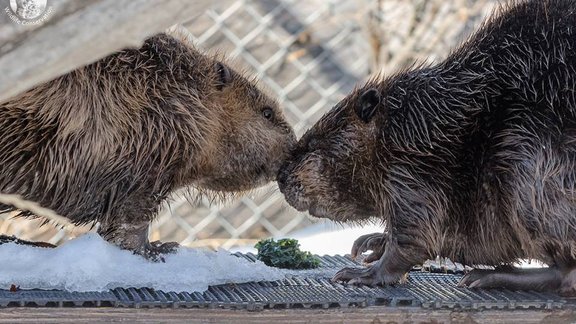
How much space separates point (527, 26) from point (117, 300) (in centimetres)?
156

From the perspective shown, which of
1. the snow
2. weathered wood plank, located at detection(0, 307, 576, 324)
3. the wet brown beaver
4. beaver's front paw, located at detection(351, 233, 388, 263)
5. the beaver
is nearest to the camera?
weathered wood plank, located at detection(0, 307, 576, 324)

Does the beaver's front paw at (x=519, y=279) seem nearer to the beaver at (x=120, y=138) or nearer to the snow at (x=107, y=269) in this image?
the snow at (x=107, y=269)

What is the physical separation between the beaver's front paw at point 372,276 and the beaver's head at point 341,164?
271mm

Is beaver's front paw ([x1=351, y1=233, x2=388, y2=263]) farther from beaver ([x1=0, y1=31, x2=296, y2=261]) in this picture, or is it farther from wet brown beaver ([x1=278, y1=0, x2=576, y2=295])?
beaver ([x1=0, y1=31, x2=296, y2=261])

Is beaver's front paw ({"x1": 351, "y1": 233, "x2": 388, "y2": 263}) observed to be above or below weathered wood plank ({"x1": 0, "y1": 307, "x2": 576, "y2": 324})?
above

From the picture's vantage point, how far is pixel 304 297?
2986mm

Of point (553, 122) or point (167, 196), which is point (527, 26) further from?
point (167, 196)

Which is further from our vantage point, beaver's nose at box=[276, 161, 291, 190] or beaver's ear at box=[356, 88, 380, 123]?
beaver's nose at box=[276, 161, 291, 190]

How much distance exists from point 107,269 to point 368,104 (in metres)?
1.03

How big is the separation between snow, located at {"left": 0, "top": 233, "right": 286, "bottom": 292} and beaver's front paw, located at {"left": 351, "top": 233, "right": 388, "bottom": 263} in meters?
0.47

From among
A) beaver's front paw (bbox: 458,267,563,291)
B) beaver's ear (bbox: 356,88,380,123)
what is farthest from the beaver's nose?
beaver's front paw (bbox: 458,267,563,291)

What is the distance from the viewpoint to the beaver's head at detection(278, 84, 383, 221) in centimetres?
346

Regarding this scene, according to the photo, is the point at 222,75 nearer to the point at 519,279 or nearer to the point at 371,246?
the point at 371,246

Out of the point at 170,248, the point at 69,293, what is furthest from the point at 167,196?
the point at 69,293
